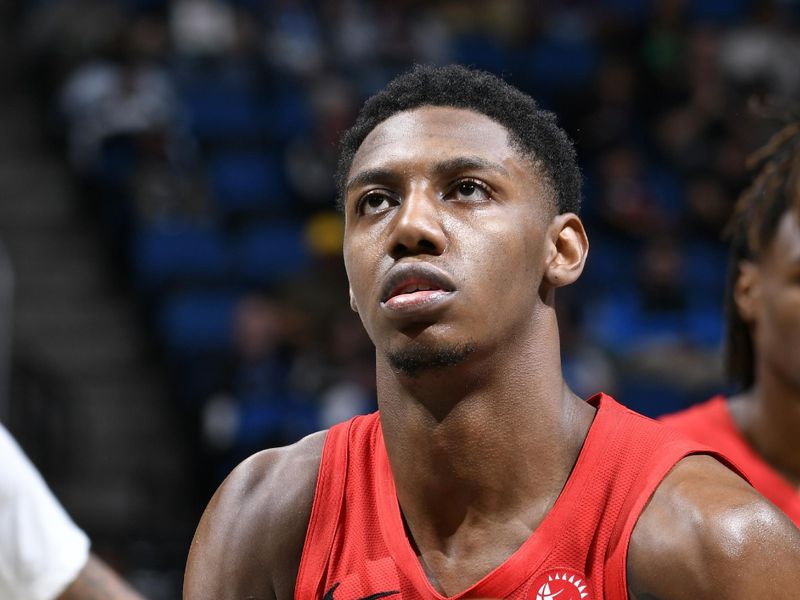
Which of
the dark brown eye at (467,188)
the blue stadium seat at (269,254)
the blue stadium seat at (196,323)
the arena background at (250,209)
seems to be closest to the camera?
the dark brown eye at (467,188)

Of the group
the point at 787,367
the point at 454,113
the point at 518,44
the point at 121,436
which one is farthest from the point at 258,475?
the point at 518,44

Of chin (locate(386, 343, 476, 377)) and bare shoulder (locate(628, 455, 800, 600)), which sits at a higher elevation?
chin (locate(386, 343, 476, 377))

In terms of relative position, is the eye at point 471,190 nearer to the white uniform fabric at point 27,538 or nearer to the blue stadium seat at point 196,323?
the white uniform fabric at point 27,538

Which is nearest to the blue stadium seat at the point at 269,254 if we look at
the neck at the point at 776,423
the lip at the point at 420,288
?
the neck at the point at 776,423

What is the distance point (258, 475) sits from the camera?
2793 millimetres

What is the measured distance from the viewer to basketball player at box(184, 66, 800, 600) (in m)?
2.35

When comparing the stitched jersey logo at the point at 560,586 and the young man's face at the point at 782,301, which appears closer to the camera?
the stitched jersey logo at the point at 560,586

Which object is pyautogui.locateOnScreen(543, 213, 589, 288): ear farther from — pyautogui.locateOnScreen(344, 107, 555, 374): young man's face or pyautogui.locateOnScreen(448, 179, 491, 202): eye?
pyautogui.locateOnScreen(448, 179, 491, 202): eye

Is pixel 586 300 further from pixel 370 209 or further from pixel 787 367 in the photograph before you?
pixel 370 209

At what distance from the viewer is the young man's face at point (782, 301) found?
11.6 ft

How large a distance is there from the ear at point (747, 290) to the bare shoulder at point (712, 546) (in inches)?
59.4

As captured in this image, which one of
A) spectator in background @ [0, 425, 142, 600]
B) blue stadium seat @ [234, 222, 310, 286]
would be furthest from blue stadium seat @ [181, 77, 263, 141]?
spectator in background @ [0, 425, 142, 600]

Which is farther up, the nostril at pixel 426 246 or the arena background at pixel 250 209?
the nostril at pixel 426 246

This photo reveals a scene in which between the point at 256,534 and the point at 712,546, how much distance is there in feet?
3.26
